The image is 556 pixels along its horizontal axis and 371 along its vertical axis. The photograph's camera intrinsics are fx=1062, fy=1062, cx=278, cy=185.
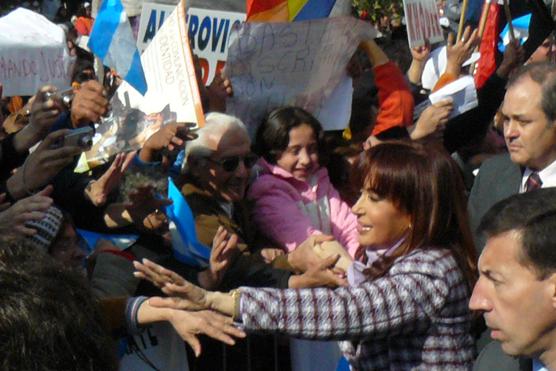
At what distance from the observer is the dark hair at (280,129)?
399 cm

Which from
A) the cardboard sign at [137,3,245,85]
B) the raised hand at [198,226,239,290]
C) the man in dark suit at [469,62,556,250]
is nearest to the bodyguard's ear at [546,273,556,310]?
the raised hand at [198,226,239,290]

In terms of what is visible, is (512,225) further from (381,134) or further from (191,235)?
(381,134)

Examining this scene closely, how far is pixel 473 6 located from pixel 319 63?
230 centimetres

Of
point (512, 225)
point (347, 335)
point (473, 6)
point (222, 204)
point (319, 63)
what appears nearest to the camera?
point (512, 225)

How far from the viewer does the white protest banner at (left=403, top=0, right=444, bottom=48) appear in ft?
17.5

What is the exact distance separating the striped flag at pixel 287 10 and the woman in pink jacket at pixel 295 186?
17.3 inches

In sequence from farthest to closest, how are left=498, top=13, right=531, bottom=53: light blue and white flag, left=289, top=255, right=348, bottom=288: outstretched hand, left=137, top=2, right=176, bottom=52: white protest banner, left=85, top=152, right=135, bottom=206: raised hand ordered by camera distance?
left=498, top=13, right=531, bottom=53: light blue and white flag, left=137, top=2, right=176, bottom=52: white protest banner, left=85, top=152, right=135, bottom=206: raised hand, left=289, top=255, right=348, bottom=288: outstretched hand

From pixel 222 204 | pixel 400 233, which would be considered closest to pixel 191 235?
pixel 222 204

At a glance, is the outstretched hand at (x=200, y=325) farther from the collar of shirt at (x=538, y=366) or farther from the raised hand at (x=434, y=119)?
the raised hand at (x=434, y=119)

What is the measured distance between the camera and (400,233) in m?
2.82

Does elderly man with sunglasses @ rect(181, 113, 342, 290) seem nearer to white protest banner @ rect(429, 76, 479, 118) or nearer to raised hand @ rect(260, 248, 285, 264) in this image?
raised hand @ rect(260, 248, 285, 264)

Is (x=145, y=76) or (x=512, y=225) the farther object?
(x=145, y=76)

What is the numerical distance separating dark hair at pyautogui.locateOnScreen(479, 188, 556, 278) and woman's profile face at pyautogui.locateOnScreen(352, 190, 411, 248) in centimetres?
49

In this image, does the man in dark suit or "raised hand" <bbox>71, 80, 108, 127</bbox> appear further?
"raised hand" <bbox>71, 80, 108, 127</bbox>
